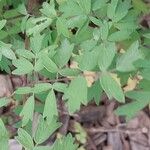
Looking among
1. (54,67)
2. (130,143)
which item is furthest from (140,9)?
(130,143)

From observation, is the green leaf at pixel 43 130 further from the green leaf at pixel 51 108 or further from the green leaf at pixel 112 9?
the green leaf at pixel 112 9

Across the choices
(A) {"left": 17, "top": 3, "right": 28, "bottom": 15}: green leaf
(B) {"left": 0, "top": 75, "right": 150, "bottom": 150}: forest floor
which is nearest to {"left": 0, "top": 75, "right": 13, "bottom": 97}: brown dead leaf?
(B) {"left": 0, "top": 75, "right": 150, "bottom": 150}: forest floor

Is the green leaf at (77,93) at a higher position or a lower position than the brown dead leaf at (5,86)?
higher

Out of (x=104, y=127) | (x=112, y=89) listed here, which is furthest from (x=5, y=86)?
(x=112, y=89)

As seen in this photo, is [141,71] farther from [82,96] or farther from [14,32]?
[14,32]

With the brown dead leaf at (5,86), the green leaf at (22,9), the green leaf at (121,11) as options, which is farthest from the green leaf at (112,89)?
the brown dead leaf at (5,86)

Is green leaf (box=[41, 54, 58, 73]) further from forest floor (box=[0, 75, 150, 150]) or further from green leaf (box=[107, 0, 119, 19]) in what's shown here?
forest floor (box=[0, 75, 150, 150])
